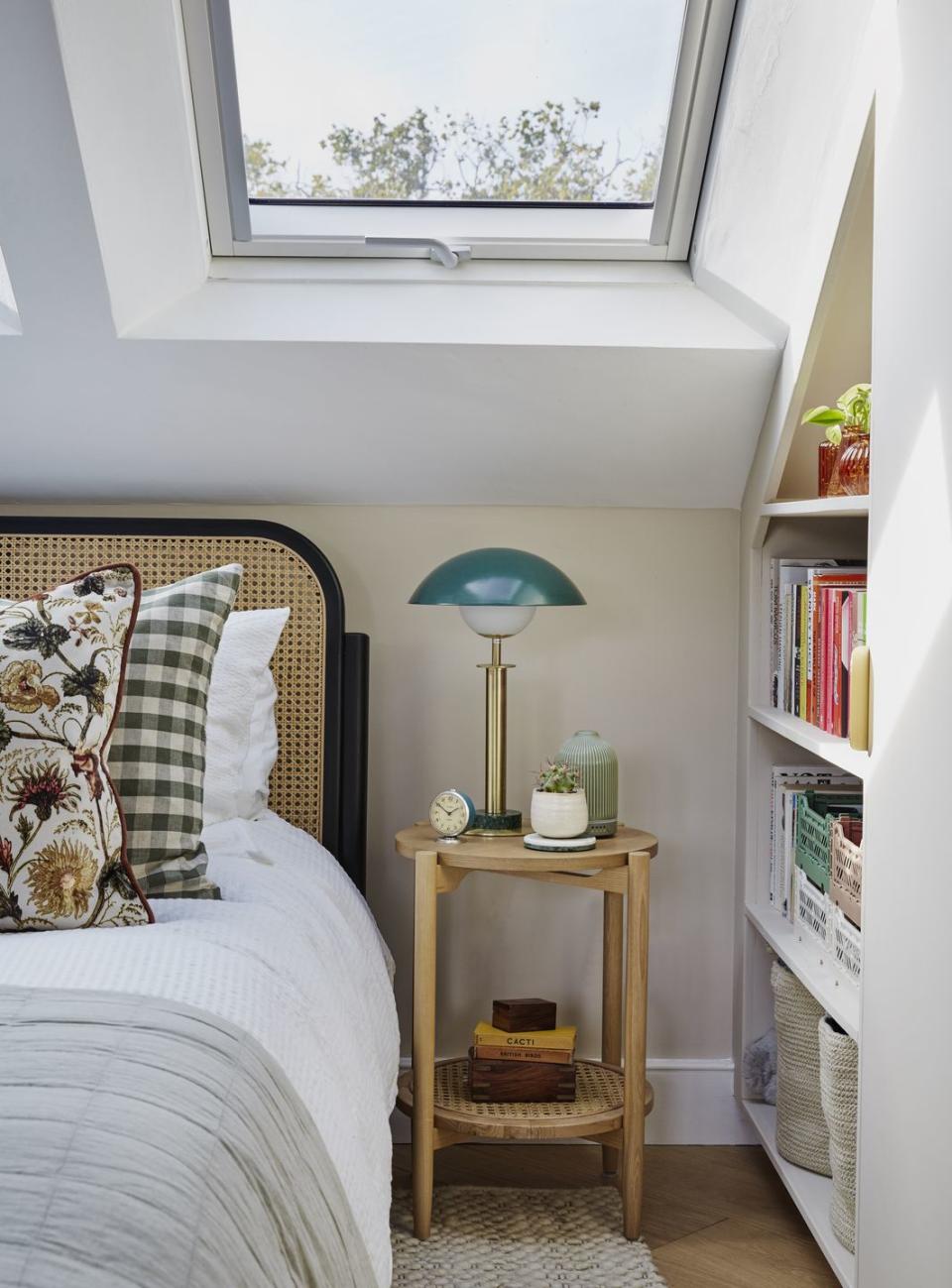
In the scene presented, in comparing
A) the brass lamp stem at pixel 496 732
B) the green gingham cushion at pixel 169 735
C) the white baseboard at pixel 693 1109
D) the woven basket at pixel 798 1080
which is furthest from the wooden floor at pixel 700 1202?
the green gingham cushion at pixel 169 735

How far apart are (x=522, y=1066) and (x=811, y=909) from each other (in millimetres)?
576

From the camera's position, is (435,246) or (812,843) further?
(435,246)

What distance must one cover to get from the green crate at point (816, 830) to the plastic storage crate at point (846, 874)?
0.18ft

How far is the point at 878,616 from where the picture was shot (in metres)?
1.55

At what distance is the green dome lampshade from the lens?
2074mm

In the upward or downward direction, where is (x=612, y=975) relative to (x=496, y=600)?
downward

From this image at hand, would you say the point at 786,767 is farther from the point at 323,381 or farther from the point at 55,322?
the point at 55,322

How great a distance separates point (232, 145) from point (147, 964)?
58.7 inches

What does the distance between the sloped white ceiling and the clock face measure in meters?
0.65

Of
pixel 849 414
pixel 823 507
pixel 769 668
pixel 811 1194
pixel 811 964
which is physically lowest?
pixel 811 1194

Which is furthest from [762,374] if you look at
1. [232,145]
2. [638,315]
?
[232,145]

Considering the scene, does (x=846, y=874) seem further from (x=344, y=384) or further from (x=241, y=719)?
(x=344, y=384)

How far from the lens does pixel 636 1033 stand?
2070 millimetres

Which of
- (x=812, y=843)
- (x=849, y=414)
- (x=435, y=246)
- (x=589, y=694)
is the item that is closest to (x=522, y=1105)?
(x=812, y=843)
